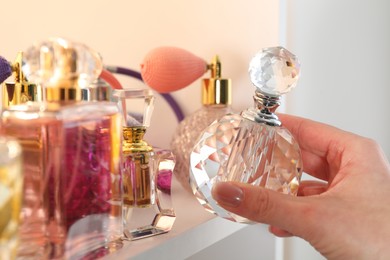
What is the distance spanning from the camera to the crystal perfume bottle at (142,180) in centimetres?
45

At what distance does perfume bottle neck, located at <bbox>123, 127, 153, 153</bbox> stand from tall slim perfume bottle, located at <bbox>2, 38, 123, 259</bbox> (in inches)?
2.9

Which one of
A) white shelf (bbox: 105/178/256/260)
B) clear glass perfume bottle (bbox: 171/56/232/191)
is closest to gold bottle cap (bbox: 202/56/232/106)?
clear glass perfume bottle (bbox: 171/56/232/191)

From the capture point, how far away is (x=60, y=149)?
0.34 m

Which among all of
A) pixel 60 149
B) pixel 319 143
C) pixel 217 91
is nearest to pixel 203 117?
pixel 217 91

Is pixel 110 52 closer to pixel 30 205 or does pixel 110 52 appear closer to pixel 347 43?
pixel 347 43

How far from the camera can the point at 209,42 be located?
69 cm

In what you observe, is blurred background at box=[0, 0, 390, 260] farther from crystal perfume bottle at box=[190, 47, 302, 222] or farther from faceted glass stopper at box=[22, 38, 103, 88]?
faceted glass stopper at box=[22, 38, 103, 88]

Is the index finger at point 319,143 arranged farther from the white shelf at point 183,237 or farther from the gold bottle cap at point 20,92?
the gold bottle cap at point 20,92

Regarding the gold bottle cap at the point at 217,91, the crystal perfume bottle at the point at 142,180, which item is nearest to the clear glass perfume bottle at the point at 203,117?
the gold bottle cap at the point at 217,91

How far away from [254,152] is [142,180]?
0.11m

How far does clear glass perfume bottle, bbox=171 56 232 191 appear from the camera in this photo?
0.60 m

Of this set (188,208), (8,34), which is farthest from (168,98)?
(8,34)

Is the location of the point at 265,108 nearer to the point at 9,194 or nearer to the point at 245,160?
the point at 245,160

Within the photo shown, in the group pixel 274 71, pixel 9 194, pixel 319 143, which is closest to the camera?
pixel 9 194
